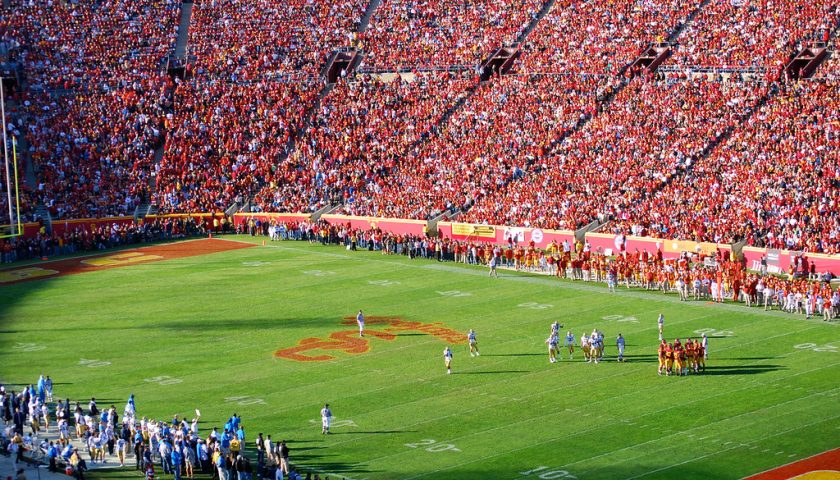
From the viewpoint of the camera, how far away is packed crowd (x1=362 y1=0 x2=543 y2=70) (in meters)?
80.8

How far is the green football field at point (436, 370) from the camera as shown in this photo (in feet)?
110

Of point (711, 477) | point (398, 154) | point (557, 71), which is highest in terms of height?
point (557, 71)

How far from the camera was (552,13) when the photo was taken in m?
79.8

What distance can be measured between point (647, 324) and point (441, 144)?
95.7ft

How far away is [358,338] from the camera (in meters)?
47.5

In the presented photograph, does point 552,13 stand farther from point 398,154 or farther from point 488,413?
point 488,413

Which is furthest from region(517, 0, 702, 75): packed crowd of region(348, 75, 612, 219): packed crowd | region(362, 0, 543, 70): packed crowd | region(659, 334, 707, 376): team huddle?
region(659, 334, 707, 376): team huddle

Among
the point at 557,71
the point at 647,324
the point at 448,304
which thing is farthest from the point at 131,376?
the point at 557,71

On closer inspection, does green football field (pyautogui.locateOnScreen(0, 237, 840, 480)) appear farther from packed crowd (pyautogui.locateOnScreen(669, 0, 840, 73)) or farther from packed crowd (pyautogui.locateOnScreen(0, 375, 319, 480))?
packed crowd (pyautogui.locateOnScreen(669, 0, 840, 73))

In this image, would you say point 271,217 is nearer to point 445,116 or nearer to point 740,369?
point 445,116

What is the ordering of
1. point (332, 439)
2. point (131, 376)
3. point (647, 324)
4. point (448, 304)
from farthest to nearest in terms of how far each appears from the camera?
point (448, 304) < point (647, 324) < point (131, 376) < point (332, 439)

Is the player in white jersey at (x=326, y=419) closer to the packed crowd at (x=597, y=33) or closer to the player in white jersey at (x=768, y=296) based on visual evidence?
the player in white jersey at (x=768, y=296)

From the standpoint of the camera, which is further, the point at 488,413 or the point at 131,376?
the point at 131,376

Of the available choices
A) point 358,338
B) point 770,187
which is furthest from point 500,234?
point 358,338
